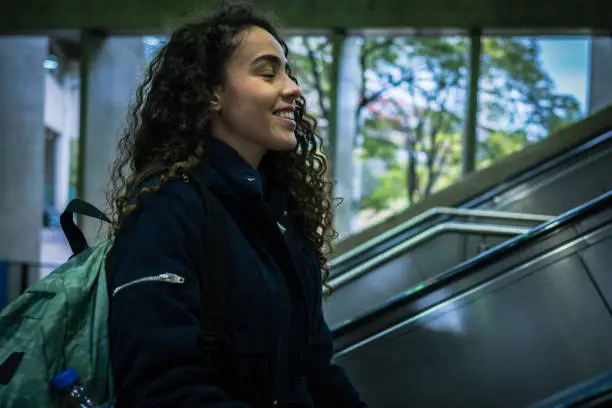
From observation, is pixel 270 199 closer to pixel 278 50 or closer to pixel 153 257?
pixel 278 50

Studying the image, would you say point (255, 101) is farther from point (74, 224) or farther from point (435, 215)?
point (435, 215)

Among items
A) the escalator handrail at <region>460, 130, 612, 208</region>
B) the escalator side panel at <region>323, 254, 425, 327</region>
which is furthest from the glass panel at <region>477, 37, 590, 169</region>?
the escalator side panel at <region>323, 254, 425, 327</region>

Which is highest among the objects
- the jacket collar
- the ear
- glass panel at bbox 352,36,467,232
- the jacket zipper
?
glass panel at bbox 352,36,467,232

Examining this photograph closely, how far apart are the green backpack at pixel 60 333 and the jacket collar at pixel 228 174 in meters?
0.10

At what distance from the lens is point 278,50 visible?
1483mm

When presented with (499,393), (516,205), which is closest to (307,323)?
(499,393)

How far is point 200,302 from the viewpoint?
3.86 feet

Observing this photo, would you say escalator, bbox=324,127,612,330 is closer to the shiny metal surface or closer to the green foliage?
the shiny metal surface

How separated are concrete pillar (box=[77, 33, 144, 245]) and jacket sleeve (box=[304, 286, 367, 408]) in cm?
809

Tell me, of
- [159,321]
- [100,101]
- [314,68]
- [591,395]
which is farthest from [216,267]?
[100,101]

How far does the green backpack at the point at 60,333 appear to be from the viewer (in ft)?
3.70

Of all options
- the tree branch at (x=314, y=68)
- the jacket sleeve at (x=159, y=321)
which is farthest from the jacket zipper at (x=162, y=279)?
the tree branch at (x=314, y=68)

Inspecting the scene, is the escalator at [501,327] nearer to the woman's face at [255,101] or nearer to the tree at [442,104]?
the woman's face at [255,101]

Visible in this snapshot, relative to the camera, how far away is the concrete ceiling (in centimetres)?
833
